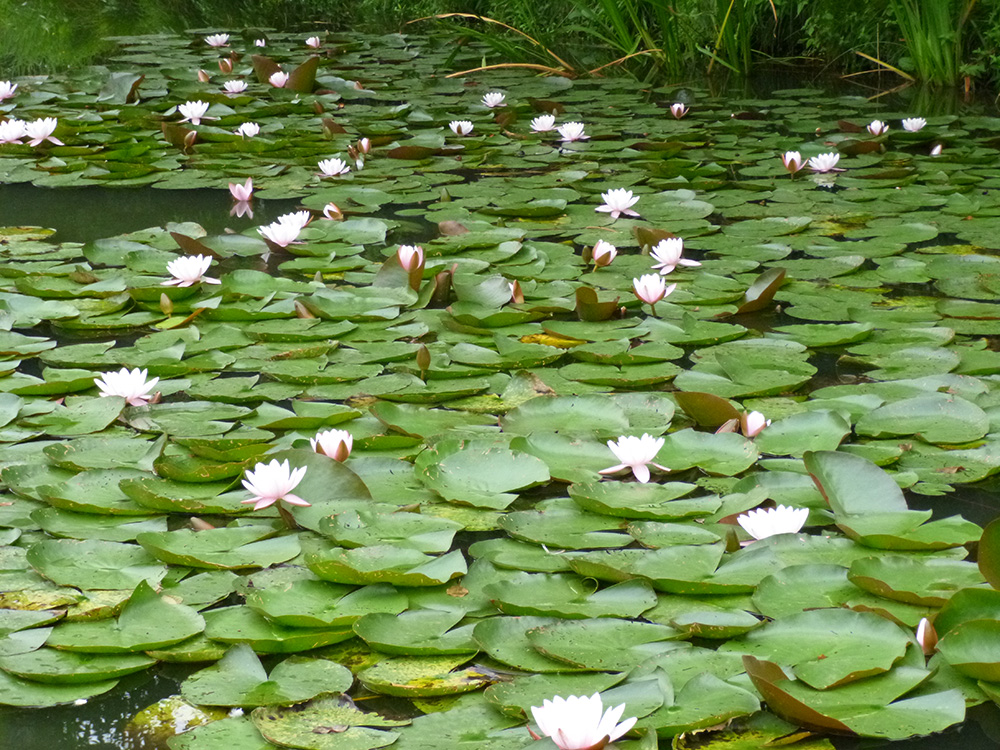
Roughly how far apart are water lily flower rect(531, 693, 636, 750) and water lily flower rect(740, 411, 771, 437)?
819mm

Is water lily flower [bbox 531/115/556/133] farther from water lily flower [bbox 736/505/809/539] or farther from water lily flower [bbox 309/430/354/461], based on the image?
water lily flower [bbox 736/505/809/539]

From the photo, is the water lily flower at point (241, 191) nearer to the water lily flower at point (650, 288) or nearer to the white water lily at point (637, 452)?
the water lily flower at point (650, 288)

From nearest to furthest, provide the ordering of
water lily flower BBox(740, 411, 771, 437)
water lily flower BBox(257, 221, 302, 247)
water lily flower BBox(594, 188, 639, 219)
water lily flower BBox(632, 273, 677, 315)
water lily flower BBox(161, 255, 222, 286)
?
water lily flower BBox(740, 411, 771, 437) → water lily flower BBox(632, 273, 677, 315) → water lily flower BBox(161, 255, 222, 286) → water lily flower BBox(257, 221, 302, 247) → water lily flower BBox(594, 188, 639, 219)

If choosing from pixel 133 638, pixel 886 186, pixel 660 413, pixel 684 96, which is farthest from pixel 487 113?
pixel 133 638

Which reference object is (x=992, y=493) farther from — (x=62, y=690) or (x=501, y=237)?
(x=501, y=237)

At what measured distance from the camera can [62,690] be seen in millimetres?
1192

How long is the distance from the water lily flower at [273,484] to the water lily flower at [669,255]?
131cm

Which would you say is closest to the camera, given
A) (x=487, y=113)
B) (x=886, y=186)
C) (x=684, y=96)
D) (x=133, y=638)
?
(x=133, y=638)

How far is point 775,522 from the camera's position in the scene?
1418 mm

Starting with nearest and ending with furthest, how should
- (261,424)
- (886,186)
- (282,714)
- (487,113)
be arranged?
1. (282,714)
2. (261,424)
3. (886,186)
4. (487,113)

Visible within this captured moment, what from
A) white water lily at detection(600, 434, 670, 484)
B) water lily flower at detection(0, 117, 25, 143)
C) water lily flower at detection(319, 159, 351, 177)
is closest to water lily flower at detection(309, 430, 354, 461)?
white water lily at detection(600, 434, 670, 484)

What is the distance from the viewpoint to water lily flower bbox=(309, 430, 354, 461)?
161cm

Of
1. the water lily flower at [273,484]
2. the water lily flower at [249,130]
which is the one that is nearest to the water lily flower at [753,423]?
the water lily flower at [273,484]

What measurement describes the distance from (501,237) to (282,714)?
1.90 meters
